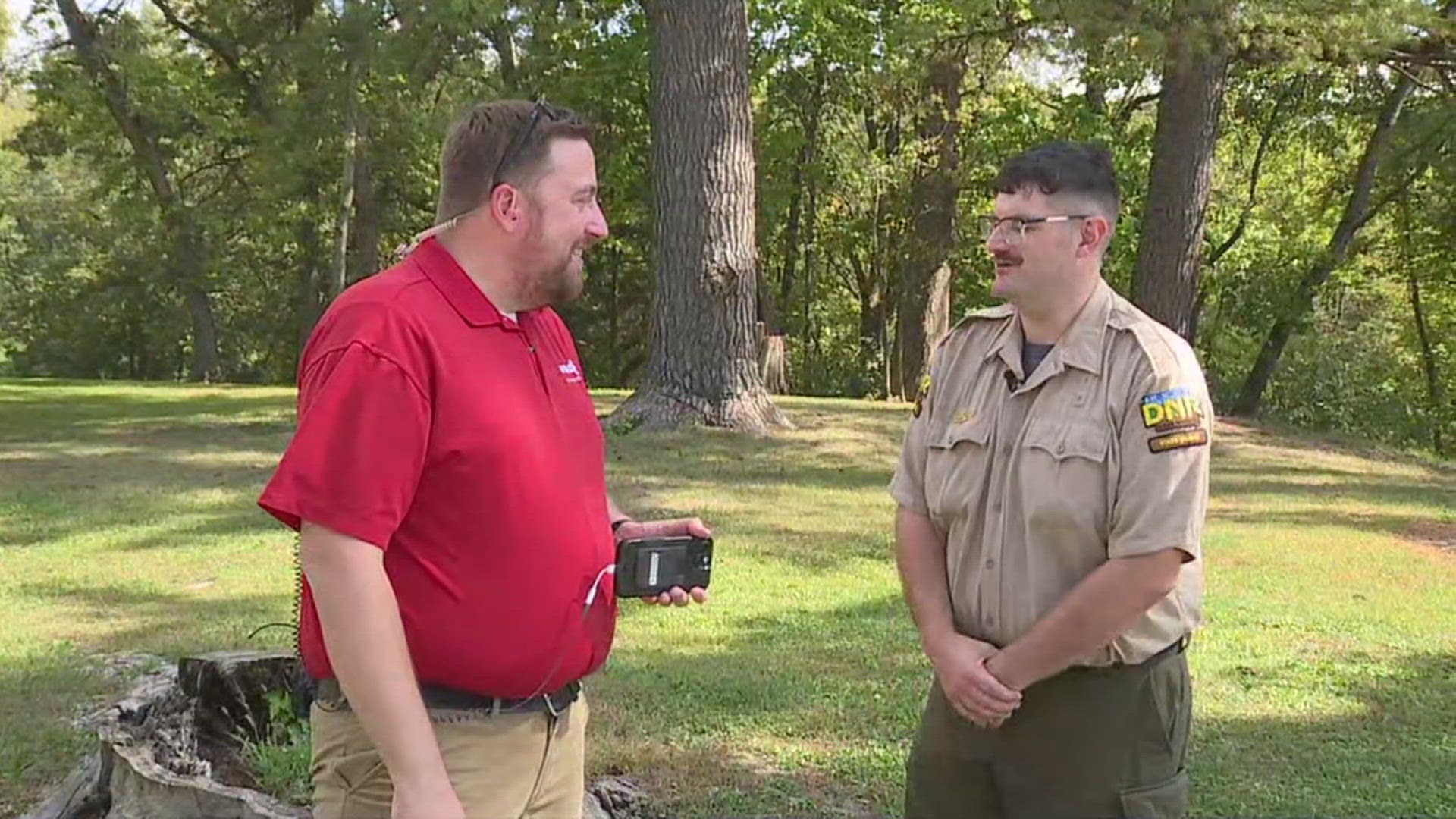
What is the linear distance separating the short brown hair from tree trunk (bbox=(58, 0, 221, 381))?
819 inches

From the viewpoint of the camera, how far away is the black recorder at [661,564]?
2387mm

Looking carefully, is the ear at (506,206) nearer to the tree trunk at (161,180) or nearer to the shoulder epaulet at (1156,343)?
the shoulder epaulet at (1156,343)

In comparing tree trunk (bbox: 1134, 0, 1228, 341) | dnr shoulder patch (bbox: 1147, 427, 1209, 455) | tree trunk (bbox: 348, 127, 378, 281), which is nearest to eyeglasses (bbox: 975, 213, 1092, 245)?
dnr shoulder patch (bbox: 1147, 427, 1209, 455)

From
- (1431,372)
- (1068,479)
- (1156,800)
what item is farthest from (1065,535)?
(1431,372)

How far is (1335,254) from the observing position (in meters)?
20.3

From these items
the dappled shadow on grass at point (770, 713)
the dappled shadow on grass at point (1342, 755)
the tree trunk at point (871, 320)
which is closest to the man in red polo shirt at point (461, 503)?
the dappled shadow on grass at point (770, 713)

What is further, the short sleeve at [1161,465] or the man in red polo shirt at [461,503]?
the short sleeve at [1161,465]

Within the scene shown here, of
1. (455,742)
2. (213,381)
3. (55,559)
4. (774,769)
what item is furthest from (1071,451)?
(213,381)

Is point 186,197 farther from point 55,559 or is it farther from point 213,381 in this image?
point 55,559

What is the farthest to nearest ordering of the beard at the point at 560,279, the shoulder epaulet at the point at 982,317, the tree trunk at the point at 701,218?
the tree trunk at the point at 701,218 → the shoulder epaulet at the point at 982,317 → the beard at the point at 560,279

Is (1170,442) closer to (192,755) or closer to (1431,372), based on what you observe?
(192,755)

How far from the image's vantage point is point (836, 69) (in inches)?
983

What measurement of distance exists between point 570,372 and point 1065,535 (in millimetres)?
955

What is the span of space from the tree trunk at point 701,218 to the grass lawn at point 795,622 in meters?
0.63
